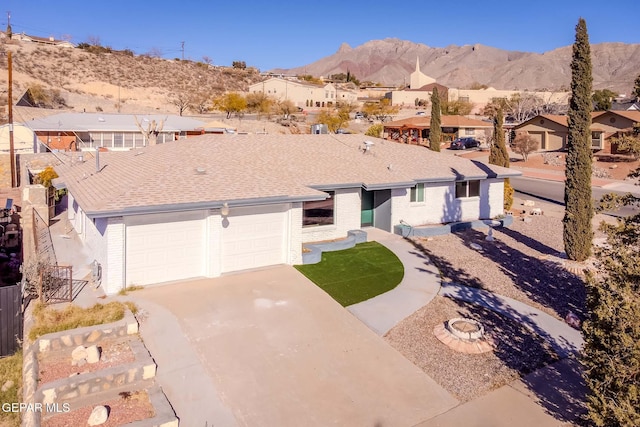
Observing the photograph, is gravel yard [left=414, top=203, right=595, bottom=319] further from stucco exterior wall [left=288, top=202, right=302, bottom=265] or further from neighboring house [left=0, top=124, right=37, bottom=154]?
neighboring house [left=0, top=124, right=37, bottom=154]

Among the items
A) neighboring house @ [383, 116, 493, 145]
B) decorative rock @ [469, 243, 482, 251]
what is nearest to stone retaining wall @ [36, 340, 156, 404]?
decorative rock @ [469, 243, 482, 251]

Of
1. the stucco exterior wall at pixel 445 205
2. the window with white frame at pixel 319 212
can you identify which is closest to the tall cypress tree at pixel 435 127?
the stucco exterior wall at pixel 445 205

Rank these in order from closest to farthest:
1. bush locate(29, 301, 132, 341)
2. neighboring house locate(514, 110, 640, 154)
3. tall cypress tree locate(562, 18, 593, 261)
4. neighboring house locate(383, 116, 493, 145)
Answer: bush locate(29, 301, 132, 341), tall cypress tree locate(562, 18, 593, 261), neighboring house locate(514, 110, 640, 154), neighboring house locate(383, 116, 493, 145)

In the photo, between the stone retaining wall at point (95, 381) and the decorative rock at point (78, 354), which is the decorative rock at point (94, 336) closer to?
the decorative rock at point (78, 354)

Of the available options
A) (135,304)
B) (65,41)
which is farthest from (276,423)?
(65,41)

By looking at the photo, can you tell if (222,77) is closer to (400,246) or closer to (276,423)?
(400,246)
